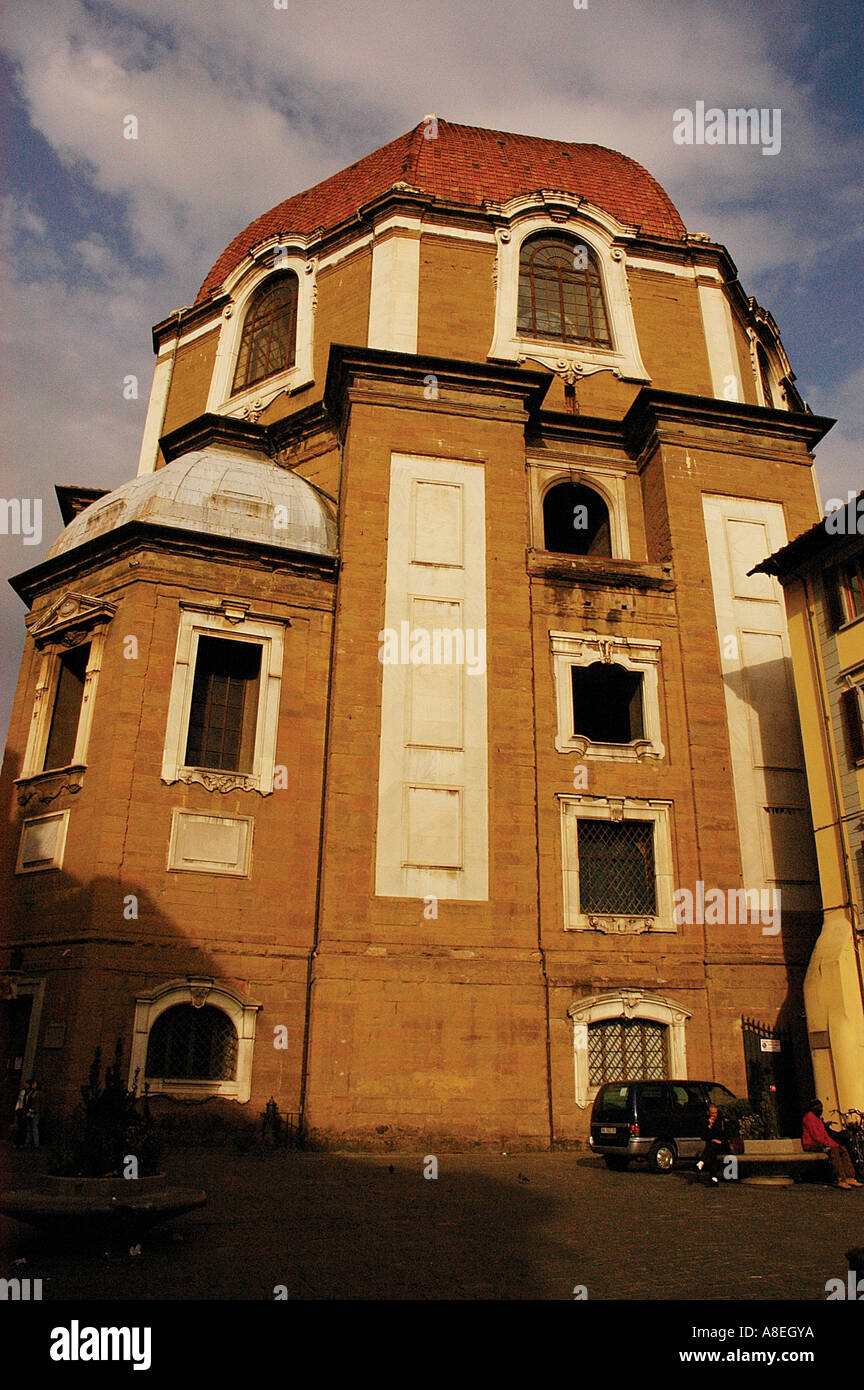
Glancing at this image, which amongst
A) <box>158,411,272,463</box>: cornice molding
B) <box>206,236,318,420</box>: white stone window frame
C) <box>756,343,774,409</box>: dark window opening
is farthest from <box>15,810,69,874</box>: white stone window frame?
<box>756,343,774,409</box>: dark window opening

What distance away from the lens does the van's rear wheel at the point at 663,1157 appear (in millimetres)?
16469

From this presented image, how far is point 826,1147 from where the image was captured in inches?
613

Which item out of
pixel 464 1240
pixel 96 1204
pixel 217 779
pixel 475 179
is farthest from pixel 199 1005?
pixel 475 179

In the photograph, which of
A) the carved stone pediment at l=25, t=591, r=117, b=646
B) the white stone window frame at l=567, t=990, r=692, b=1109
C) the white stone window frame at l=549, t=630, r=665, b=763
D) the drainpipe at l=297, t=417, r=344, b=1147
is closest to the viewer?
the drainpipe at l=297, t=417, r=344, b=1147

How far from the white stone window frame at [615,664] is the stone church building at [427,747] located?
0.09 meters

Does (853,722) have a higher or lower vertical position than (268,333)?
lower

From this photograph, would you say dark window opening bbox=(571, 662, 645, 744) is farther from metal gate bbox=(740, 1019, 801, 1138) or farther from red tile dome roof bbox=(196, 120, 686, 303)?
red tile dome roof bbox=(196, 120, 686, 303)

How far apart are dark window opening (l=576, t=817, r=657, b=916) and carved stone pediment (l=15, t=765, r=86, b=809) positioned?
396 inches

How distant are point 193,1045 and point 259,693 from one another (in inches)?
273

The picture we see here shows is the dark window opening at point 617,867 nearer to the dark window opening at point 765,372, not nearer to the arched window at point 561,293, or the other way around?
the arched window at point 561,293

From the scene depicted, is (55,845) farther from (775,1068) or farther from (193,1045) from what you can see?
(775,1068)

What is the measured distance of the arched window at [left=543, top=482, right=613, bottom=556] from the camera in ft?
86.0
